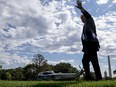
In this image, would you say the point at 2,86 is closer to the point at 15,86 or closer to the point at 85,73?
the point at 15,86

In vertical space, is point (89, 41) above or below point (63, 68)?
below

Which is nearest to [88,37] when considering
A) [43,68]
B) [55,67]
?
[43,68]

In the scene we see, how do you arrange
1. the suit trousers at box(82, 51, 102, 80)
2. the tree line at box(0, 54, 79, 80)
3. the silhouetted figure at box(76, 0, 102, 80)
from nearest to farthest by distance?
the silhouetted figure at box(76, 0, 102, 80)
the suit trousers at box(82, 51, 102, 80)
the tree line at box(0, 54, 79, 80)

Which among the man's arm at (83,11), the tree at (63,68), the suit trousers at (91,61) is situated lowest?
the suit trousers at (91,61)

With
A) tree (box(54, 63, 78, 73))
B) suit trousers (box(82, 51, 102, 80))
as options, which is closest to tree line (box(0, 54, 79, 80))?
tree (box(54, 63, 78, 73))

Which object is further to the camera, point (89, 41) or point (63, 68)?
point (63, 68)

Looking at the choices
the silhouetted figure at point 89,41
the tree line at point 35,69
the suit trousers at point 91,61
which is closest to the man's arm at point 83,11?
the silhouetted figure at point 89,41

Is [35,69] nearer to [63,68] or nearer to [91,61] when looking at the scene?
[63,68]

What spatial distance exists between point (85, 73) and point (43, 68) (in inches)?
5089

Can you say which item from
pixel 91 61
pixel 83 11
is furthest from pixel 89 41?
pixel 83 11

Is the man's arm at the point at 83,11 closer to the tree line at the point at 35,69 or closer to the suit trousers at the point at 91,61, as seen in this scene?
the suit trousers at the point at 91,61

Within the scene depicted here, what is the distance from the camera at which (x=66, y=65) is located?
158 m

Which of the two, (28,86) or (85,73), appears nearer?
(28,86)

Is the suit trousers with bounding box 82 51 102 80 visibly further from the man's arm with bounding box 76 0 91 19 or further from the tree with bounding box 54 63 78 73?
the tree with bounding box 54 63 78 73
